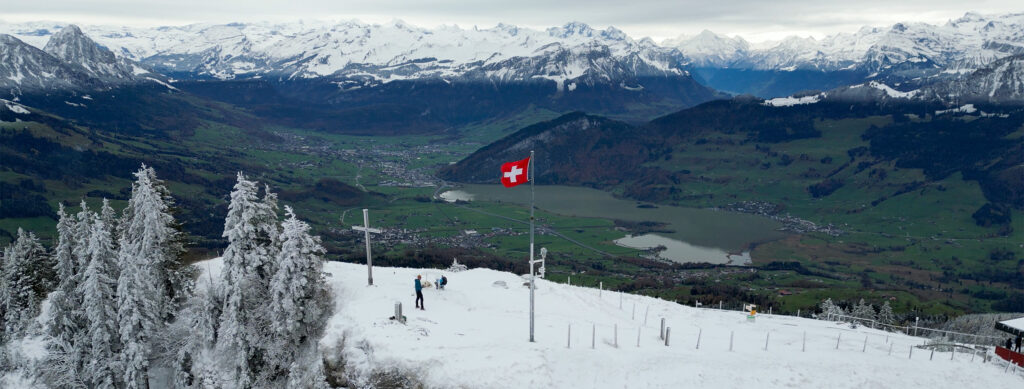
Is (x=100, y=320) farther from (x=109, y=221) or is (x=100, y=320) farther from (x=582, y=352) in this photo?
(x=582, y=352)

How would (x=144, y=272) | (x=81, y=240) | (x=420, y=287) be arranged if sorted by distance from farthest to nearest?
(x=81, y=240), (x=144, y=272), (x=420, y=287)

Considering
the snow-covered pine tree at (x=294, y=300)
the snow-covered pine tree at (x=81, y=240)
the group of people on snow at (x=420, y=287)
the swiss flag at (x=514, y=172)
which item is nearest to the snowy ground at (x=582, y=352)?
the group of people on snow at (x=420, y=287)

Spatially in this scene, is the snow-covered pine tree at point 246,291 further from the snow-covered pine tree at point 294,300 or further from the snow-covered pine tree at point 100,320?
the snow-covered pine tree at point 100,320

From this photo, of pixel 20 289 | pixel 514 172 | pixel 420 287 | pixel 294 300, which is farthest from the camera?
pixel 20 289

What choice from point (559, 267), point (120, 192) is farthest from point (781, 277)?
point (120, 192)

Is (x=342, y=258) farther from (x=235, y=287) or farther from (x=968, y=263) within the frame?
(x=968, y=263)

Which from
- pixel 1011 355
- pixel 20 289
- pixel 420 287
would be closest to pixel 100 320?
pixel 20 289
